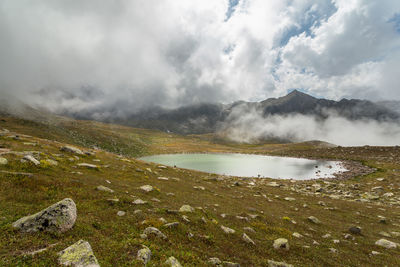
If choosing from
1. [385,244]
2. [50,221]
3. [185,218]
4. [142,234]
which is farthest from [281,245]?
[50,221]

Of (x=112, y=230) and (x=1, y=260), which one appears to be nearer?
(x=1, y=260)

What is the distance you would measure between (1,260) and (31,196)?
825 cm

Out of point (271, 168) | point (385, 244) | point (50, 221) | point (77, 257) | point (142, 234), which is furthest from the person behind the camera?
point (271, 168)

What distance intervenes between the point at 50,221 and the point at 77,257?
3597mm

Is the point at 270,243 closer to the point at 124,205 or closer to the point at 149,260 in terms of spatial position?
the point at 149,260

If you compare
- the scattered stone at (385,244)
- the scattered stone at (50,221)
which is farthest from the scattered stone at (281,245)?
the scattered stone at (50,221)

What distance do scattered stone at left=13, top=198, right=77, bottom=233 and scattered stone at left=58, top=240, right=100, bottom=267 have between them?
102 inches

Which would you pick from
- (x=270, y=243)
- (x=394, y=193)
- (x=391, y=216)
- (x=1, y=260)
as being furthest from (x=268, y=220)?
(x=394, y=193)

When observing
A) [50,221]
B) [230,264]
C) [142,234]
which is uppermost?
[50,221]

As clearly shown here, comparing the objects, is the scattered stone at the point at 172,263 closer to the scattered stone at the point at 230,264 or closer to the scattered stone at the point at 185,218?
the scattered stone at the point at 230,264

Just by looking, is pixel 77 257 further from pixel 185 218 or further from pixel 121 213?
pixel 185 218

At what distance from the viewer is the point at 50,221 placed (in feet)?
29.5

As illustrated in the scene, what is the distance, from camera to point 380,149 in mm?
115438

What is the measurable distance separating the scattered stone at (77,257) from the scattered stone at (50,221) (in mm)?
2603
